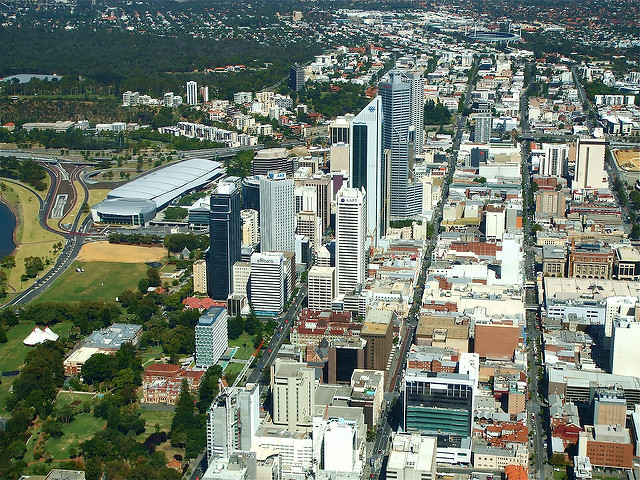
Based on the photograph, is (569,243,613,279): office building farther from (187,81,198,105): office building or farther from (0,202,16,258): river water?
(187,81,198,105): office building

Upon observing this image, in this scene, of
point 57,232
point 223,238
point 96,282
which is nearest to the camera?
point 223,238

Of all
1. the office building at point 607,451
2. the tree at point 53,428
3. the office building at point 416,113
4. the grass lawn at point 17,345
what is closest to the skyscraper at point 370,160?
the office building at point 416,113

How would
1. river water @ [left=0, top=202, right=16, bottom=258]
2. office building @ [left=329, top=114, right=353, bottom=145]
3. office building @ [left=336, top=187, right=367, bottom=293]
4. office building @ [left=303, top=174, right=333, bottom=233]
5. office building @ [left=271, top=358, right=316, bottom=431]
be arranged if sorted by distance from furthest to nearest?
1. office building @ [left=329, top=114, right=353, bottom=145]
2. river water @ [left=0, top=202, right=16, bottom=258]
3. office building @ [left=303, top=174, right=333, bottom=233]
4. office building @ [left=336, top=187, right=367, bottom=293]
5. office building @ [left=271, top=358, right=316, bottom=431]

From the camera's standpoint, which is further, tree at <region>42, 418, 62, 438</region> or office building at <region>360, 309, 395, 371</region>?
office building at <region>360, 309, 395, 371</region>

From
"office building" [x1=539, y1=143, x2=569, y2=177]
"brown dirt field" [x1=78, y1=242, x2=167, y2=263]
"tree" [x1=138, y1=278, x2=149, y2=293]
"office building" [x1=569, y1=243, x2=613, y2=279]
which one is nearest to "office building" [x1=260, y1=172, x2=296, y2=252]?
"tree" [x1=138, y1=278, x2=149, y2=293]

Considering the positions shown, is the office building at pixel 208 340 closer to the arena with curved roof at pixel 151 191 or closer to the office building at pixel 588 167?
the arena with curved roof at pixel 151 191

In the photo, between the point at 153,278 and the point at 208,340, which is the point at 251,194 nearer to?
the point at 153,278

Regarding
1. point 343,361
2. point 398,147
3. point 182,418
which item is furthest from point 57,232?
point 182,418
